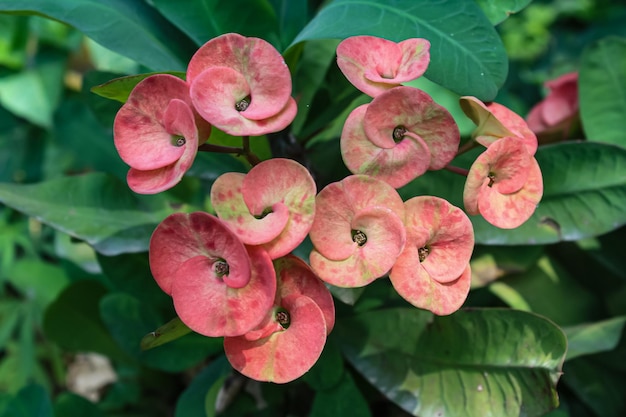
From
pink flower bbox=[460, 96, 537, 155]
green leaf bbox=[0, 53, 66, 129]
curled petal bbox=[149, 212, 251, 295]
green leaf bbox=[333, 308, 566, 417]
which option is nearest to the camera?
curled petal bbox=[149, 212, 251, 295]

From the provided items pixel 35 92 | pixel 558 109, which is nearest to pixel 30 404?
pixel 35 92

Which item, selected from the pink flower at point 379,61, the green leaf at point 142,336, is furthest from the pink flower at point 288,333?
the green leaf at point 142,336

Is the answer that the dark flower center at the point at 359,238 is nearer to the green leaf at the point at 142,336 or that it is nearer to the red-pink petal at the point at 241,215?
the red-pink petal at the point at 241,215

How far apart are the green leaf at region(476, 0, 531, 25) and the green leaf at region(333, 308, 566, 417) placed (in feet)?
1.36

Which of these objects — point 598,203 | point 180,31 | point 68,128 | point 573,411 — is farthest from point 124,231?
point 573,411

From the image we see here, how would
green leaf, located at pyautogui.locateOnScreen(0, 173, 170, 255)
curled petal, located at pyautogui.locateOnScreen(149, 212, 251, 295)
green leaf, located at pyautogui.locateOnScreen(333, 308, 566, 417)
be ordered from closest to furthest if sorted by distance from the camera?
curled petal, located at pyautogui.locateOnScreen(149, 212, 251, 295), green leaf, located at pyautogui.locateOnScreen(333, 308, 566, 417), green leaf, located at pyautogui.locateOnScreen(0, 173, 170, 255)

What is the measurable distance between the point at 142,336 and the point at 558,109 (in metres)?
0.90

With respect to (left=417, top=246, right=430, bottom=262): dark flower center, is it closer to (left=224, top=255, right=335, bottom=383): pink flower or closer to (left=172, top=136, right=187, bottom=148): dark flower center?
(left=224, top=255, right=335, bottom=383): pink flower

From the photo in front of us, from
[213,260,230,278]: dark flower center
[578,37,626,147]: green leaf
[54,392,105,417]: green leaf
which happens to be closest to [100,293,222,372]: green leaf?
[54,392,105,417]: green leaf

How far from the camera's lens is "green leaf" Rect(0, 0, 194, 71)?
2.56 ft

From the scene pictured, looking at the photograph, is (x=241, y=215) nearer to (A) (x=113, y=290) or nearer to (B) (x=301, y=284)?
(B) (x=301, y=284)

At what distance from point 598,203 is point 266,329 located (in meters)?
0.62

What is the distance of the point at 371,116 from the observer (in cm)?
59

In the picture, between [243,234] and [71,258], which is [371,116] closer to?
[243,234]
